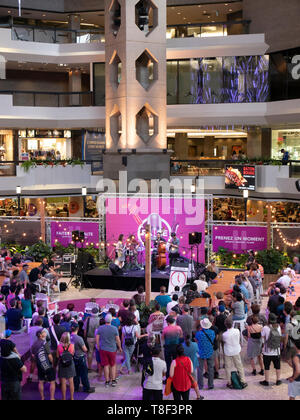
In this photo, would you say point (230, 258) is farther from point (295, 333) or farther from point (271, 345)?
point (295, 333)

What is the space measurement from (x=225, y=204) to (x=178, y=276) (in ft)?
49.8

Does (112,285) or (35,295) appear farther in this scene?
(112,285)

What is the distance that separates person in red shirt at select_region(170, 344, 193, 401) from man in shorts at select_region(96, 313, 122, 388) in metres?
2.19

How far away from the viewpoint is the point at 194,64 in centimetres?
3203

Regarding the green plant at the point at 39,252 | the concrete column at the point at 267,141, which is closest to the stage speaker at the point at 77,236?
the green plant at the point at 39,252

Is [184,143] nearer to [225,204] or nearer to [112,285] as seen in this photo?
[225,204]

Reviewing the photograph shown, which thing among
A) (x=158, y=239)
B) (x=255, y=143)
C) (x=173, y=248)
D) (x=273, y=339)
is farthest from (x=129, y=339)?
(x=255, y=143)

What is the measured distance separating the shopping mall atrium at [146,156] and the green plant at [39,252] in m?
0.12

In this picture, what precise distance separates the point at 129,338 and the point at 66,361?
1945 mm

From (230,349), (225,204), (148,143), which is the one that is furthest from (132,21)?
(230,349)

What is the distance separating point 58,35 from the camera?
107ft

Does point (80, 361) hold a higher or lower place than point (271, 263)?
lower

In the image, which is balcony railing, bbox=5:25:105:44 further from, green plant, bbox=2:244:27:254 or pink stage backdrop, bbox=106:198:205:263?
pink stage backdrop, bbox=106:198:205:263

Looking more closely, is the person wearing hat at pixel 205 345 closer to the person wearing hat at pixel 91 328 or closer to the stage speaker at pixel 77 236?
the person wearing hat at pixel 91 328
